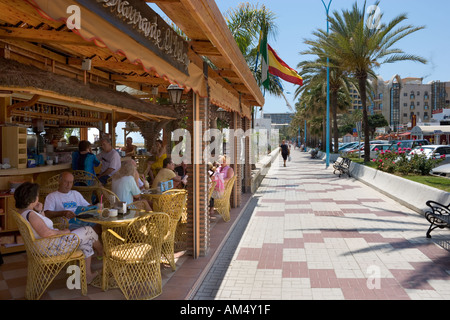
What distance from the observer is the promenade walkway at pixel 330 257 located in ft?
15.4

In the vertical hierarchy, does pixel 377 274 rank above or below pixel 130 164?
below

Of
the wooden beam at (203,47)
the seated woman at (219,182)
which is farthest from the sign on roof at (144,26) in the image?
the seated woman at (219,182)

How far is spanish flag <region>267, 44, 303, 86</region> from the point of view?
44.3ft

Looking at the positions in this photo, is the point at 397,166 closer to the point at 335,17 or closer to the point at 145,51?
the point at 335,17

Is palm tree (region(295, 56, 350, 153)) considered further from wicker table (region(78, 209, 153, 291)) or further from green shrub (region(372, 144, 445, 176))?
wicker table (region(78, 209, 153, 291))

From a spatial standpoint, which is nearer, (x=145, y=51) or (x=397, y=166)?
(x=145, y=51)

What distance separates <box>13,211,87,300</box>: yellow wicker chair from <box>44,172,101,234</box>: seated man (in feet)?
2.15

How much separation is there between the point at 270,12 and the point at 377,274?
14.3 metres

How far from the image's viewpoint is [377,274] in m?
5.19

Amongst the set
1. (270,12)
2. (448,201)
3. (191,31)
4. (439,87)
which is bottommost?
(448,201)

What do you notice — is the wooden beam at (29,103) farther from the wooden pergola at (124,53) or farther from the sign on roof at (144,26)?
the sign on roof at (144,26)

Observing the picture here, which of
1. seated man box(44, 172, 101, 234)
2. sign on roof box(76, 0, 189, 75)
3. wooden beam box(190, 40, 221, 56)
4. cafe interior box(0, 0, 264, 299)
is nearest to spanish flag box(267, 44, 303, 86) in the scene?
cafe interior box(0, 0, 264, 299)


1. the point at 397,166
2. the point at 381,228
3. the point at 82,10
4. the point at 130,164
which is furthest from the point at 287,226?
the point at 397,166
